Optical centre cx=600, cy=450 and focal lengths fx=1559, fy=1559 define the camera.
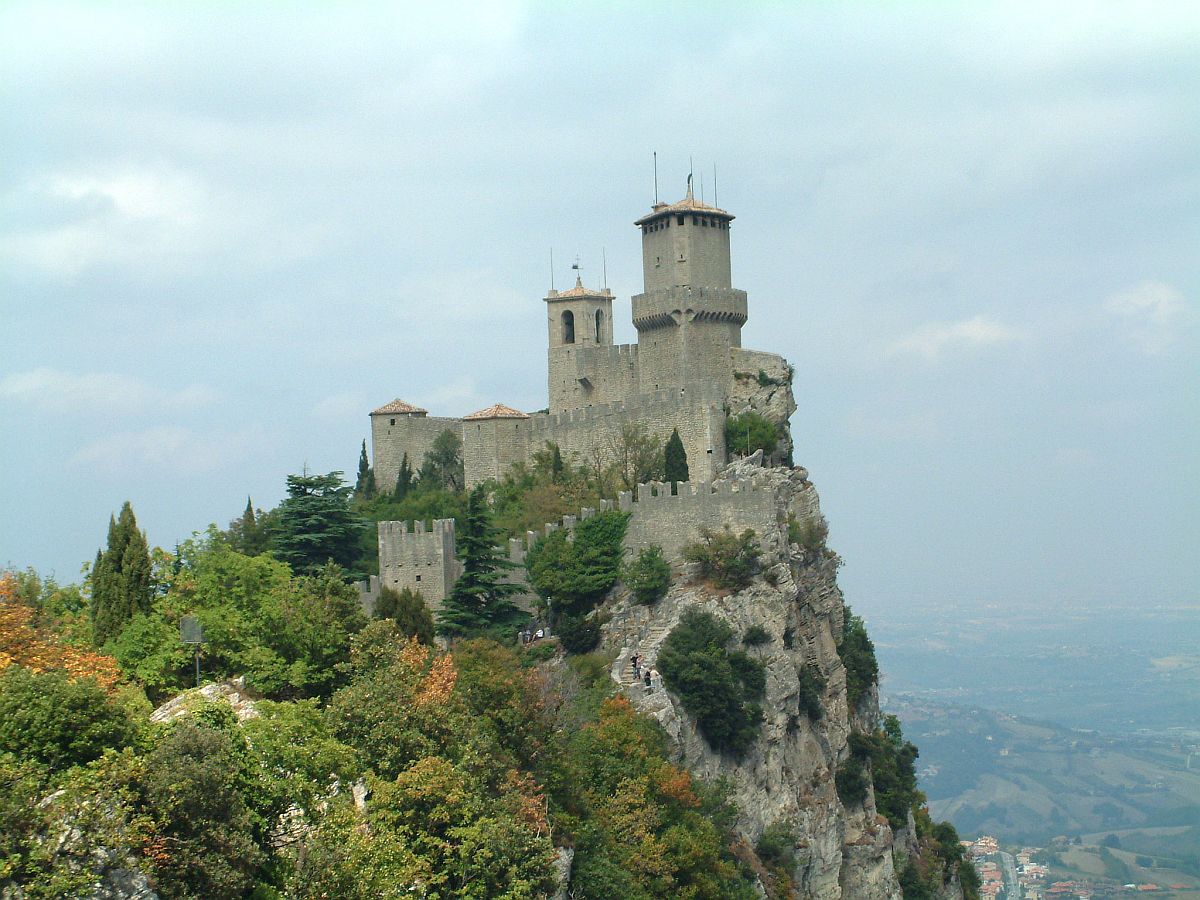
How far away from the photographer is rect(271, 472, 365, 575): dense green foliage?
48.5 meters

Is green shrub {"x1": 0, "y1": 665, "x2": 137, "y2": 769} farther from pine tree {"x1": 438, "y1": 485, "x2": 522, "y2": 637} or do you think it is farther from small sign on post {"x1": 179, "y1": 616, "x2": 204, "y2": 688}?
pine tree {"x1": 438, "y1": 485, "x2": 522, "y2": 637}

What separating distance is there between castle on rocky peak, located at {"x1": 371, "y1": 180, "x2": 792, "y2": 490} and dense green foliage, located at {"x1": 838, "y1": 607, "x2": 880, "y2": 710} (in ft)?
29.2

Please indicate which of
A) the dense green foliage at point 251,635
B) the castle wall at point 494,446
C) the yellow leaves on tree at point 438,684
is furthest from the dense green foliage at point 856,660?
the yellow leaves on tree at point 438,684

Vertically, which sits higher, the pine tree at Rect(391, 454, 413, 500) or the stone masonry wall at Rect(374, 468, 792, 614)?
the pine tree at Rect(391, 454, 413, 500)

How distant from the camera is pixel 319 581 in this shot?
3841 centimetres

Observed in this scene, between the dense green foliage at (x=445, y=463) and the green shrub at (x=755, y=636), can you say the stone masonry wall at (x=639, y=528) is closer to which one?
the green shrub at (x=755, y=636)

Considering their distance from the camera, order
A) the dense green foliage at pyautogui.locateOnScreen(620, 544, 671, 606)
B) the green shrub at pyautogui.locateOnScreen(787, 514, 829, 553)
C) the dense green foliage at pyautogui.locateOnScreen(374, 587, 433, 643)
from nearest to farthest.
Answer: the dense green foliage at pyautogui.locateOnScreen(374, 587, 433, 643)
the dense green foliage at pyautogui.locateOnScreen(620, 544, 671, 606)
the green shrub at pyautogui.locateOnScreen(787, 514, 829, 553)

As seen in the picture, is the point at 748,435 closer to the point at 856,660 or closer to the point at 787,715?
the point at 856,660

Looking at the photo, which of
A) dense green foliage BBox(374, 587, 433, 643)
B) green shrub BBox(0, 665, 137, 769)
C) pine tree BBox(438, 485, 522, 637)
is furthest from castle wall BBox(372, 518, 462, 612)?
green shrub BBox(0, 665, 137, 769)

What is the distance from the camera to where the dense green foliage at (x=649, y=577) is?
49.5 meters

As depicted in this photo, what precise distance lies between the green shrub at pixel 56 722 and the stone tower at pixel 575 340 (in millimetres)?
40975

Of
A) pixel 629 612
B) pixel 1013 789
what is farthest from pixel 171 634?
pixel 1013 789

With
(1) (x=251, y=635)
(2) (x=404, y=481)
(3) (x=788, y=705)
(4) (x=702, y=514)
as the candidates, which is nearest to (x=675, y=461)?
(4) (x=702, y=514)

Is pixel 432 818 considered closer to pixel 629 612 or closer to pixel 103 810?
pixel 103 810
